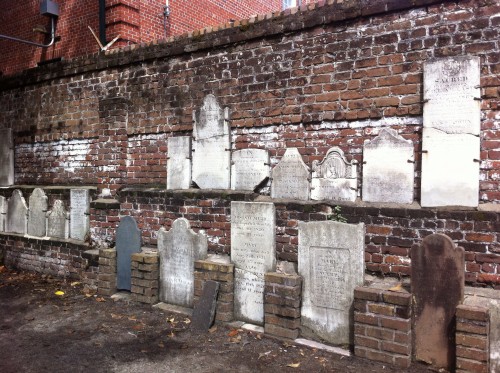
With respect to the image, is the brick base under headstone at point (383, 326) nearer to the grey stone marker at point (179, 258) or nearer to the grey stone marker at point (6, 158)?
the grey stone marker at point (179, 258)

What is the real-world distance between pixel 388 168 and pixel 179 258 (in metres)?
2.85

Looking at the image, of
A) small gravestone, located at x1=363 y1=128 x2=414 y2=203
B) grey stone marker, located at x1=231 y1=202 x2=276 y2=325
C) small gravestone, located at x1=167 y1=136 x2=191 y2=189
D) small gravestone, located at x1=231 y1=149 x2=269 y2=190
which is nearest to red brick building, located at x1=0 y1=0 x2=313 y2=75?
small gravestone, located at x1=167 y1=136 x2=191 y2=189

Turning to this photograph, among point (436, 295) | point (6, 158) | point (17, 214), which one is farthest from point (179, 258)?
point (6, 158)

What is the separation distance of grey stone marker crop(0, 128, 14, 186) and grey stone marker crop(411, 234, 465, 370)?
7.80 meters

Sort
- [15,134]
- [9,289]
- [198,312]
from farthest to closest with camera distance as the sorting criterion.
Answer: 1. [15,134]
2. [9,289]
3. [198,312]

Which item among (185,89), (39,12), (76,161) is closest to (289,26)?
(185,89)

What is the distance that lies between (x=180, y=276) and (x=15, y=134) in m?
5.16

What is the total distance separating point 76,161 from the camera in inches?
294

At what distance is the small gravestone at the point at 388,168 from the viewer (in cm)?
441

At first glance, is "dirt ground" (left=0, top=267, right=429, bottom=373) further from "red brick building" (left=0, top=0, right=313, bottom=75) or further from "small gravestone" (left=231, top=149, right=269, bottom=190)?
"red brick building" (left=0, top=0, right=313, bottom=75)

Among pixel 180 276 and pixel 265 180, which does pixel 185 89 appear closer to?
pixel 265 180

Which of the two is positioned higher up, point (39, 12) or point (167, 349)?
point (39, 12)

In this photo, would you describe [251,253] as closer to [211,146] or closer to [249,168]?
[249,168]

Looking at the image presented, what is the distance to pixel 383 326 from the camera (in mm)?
3996
